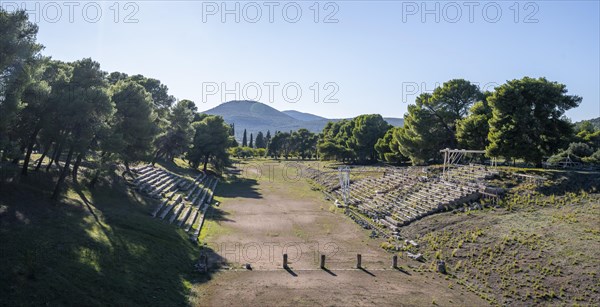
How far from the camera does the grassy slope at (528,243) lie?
16484 mm

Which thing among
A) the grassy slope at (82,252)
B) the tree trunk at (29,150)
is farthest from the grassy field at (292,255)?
the tree trunk at (29,150)

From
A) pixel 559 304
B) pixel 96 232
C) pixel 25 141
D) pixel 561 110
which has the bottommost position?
pixel 559 304

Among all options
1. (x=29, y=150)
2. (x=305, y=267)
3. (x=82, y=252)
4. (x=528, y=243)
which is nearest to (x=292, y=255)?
(x=305, y=267)

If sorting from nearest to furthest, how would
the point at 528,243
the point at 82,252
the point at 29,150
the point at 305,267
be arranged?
the point at 82,252
the point at 528,243
the point at 305,267
the point at 29,150

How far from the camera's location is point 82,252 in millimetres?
15828

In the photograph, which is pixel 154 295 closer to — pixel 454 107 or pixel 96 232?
pixel 96 232

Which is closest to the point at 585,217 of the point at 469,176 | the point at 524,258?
the point at 524,258

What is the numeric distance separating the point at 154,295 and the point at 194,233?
11025mm

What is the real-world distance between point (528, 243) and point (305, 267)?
12.6 m

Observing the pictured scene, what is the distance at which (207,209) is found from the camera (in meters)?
35.8

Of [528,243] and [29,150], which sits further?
[29,150]

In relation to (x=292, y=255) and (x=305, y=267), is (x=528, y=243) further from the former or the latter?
(x=292, y=255)

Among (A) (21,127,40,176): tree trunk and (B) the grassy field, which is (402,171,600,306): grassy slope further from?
(A) (21,127,40,176): tree trunk

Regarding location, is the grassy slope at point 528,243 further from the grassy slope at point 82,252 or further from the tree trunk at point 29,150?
the tree trunk at point 29,150
